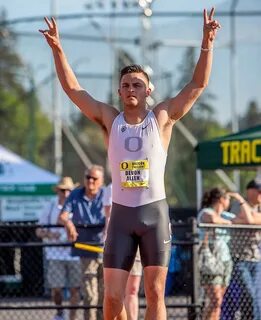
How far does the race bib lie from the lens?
771cm

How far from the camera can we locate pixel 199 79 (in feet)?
25.7

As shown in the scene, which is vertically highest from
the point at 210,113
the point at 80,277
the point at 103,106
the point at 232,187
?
the point at 210,113

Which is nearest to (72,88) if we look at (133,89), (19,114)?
(133,89)

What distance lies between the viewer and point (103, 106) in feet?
26.1

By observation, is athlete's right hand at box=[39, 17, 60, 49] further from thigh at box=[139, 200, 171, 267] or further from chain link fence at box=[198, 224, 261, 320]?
chain link fence at box=[198, 224, 261, 320]

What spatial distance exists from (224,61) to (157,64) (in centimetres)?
170

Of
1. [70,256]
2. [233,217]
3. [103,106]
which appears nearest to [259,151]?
[233,217]

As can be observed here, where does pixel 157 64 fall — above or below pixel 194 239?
above

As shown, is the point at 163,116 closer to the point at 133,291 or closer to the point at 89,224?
the point at 133,291

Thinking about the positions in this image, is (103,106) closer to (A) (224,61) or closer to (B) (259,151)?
(B) (259,151)

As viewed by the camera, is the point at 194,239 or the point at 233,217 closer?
the point at 194,239

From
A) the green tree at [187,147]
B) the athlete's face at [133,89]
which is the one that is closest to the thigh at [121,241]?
the athlete's face at [133,89]

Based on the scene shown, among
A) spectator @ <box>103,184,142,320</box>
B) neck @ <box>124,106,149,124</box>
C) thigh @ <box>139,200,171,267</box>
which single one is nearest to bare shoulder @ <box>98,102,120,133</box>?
neck @ <box>124,106,149,124</box>

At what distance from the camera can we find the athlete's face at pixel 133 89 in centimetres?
781
